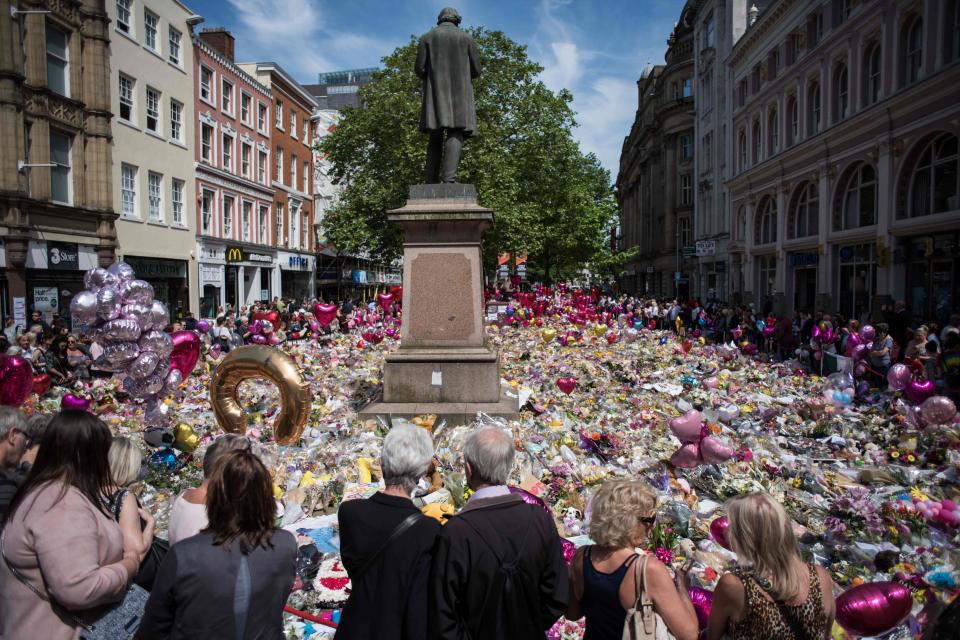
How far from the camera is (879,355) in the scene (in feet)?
34.3

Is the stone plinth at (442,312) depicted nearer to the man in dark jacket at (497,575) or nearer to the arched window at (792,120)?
the man in dark jacket at (497,575)

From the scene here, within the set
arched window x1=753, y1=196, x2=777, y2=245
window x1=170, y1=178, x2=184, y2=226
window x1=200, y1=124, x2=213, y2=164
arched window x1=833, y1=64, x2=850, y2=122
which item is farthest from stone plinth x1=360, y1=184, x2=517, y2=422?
window x1=200, y1=124, x2=213, y2=164

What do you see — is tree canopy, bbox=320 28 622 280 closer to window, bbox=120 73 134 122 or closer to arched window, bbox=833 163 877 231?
window, bbox=120 73 134 122

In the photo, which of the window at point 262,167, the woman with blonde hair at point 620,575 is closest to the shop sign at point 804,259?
the woman with blonde hair at point 620,575

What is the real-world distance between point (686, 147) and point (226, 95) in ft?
103

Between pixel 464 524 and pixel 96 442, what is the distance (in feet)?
4.97

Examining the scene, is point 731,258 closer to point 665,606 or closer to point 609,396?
point 609,396

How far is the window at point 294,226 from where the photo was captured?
39.1m

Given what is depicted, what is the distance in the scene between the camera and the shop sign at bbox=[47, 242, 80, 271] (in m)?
19.7

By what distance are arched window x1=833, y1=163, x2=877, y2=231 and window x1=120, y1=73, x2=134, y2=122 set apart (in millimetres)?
25128

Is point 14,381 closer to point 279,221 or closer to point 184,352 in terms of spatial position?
point 184,352

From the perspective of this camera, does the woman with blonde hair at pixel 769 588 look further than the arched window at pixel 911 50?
No

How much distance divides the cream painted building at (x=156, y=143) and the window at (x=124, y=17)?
3cm

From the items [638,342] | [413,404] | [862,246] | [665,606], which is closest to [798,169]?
[862,246]
